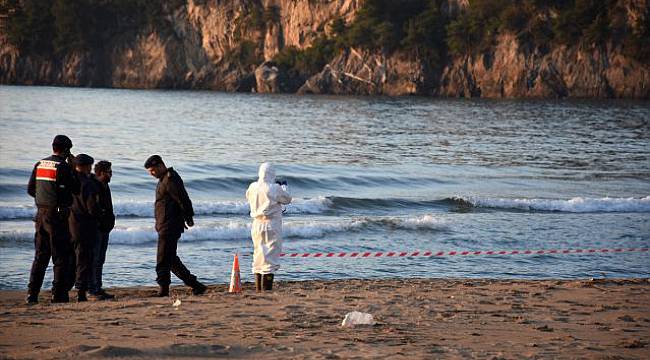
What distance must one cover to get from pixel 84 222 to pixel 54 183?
0.79 m

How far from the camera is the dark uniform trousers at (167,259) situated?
35.2ft

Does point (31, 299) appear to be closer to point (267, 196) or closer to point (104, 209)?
point (104, 209)

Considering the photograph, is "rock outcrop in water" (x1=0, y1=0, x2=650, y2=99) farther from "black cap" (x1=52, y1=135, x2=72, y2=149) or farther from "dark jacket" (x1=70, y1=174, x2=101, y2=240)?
"black cap" (x1=52, y1=135, x2=72, y2=149)

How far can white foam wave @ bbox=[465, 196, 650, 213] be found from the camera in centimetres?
2200

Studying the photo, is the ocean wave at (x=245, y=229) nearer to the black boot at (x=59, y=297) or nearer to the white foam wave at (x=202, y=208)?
the white foam wave at (x=202, y=208)

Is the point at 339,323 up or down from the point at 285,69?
down

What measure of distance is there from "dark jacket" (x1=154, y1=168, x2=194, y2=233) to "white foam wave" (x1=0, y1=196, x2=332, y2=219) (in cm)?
861

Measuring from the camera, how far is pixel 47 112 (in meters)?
55.0

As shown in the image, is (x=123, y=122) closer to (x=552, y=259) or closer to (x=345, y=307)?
(x=552, y=259)

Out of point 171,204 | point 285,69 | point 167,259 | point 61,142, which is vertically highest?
point 285,69

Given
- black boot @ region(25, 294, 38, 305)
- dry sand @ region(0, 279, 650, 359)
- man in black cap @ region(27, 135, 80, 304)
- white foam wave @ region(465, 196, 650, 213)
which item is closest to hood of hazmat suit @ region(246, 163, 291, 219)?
dry sand @ region(0, 279, 650, 359)

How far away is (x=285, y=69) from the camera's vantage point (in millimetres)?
107500

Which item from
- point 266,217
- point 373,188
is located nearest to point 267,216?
point 266,217

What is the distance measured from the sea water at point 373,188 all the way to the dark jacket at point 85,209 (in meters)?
2.11
